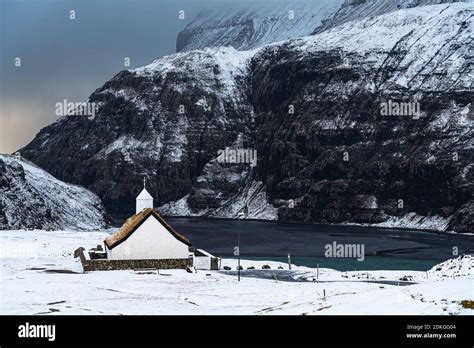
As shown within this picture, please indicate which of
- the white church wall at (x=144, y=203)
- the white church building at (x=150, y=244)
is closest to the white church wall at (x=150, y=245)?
the white church building at (x=150, y=244)

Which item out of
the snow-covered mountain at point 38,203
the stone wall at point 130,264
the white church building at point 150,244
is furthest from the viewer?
the snow-covered mountain at point 38,203

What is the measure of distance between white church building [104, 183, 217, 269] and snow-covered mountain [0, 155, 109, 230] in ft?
186

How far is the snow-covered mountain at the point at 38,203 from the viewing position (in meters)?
117

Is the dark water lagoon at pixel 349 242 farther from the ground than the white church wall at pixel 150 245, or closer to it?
closer to it

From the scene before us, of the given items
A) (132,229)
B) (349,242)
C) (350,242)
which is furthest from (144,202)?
(350,242)

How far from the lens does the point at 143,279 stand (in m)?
49.1

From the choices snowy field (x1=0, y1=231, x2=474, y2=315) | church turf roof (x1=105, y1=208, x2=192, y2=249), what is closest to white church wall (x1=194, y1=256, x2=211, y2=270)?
church turf roof (x1=105, y1=208, x2=192, y2=249)

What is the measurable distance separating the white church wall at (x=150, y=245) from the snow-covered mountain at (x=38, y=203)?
56.7 meters

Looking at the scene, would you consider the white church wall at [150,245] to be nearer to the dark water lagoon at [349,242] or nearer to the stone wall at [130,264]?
the stone wall at [130,264]

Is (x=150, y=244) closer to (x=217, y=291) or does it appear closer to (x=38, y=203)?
(x=217, y=291)

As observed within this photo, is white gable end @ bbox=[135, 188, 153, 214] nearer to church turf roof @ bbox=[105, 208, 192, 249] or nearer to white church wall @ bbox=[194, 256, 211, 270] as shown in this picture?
church turf roof @ bbox=[105, 208, 192, 249]

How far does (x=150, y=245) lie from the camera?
58438 mm
